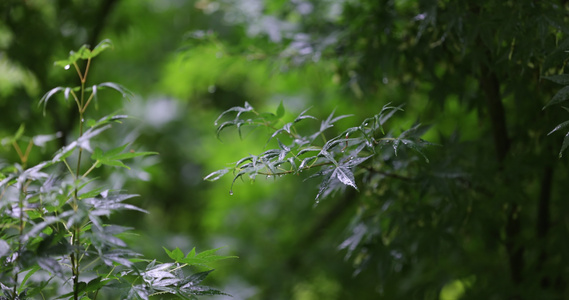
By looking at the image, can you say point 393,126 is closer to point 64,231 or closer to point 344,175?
point 344,175

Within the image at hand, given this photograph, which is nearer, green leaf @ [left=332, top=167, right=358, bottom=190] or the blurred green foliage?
green leaf @ [left=332, top=167, right=358, bottom=190]

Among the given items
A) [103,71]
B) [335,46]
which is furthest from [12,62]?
[335,46]

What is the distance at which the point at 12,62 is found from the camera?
200cm

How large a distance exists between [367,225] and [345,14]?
63 centimetres

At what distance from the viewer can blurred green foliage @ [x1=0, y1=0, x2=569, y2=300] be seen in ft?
3.99

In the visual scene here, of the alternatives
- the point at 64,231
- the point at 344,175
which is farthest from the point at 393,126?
the point at 64,231

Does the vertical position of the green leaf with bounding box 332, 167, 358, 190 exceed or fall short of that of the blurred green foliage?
it exceeds it

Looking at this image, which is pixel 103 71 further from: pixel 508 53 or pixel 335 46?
pixel 508 53

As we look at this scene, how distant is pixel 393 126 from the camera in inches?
74.5

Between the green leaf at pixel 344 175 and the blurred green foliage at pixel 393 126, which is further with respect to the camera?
the blurred green foliage at pixel 393 126

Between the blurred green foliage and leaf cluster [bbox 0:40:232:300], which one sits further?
the blurred green foliage

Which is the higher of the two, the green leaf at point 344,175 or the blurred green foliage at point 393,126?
the green leaf at point 344,175

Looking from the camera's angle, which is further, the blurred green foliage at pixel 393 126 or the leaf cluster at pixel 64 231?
the blurred green foliage at pixel 393 126

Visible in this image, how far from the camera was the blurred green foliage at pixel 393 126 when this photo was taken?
1217mm
